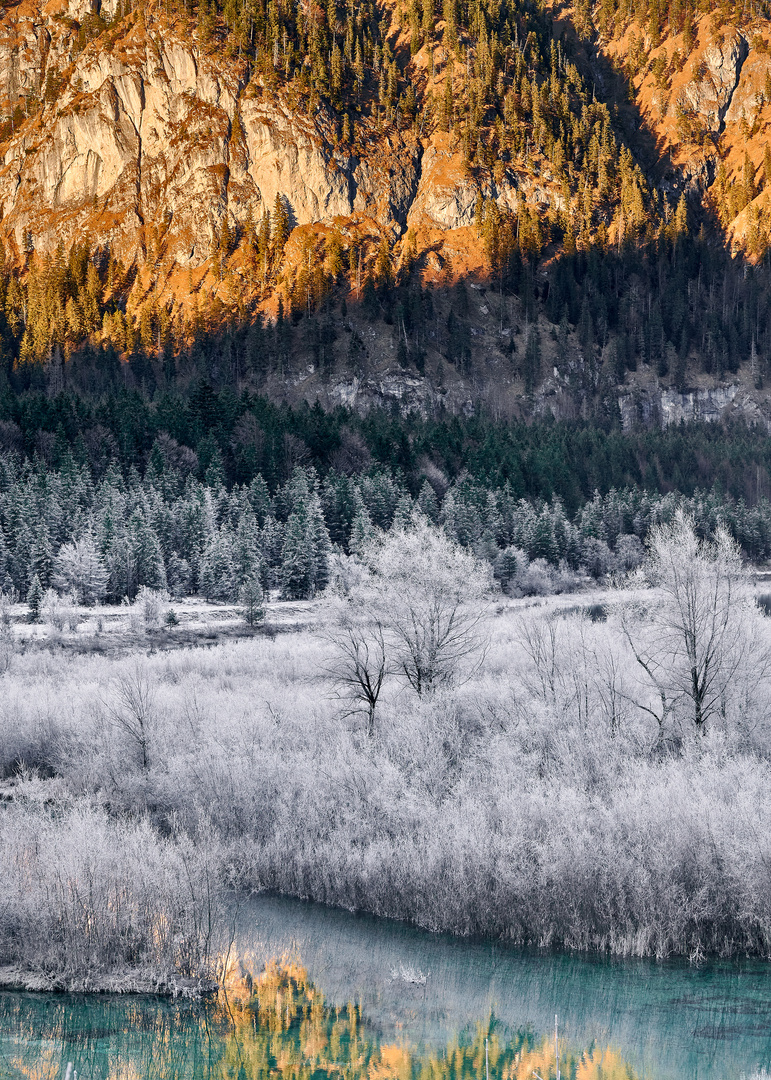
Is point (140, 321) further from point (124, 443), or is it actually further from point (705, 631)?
point (705, 631)

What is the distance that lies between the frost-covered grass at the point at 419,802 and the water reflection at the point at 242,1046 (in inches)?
46.0

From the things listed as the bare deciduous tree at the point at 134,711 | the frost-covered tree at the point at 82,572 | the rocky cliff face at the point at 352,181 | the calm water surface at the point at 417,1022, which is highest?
the rocky cliff face at the point at 352,181

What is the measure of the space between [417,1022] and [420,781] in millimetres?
9939

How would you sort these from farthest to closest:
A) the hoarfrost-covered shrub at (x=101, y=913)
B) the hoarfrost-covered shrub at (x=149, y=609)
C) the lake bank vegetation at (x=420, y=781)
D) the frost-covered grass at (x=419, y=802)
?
1. the hoarfrost-covered shrub at (x=149, y=609)
2. the frost-covered grass at (x=419, y=802)
3. the lake bank vegetation at (x=420, y=781)
4. the hoarfrost-covered shrub at (x=101, y=913)

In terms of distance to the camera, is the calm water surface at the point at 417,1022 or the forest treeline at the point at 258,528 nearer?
the calm water surface at the point at 417,1022

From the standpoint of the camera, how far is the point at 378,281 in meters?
154

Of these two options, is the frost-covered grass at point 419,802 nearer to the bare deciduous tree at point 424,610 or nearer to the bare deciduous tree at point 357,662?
the bare deciduous tree at point 357,662

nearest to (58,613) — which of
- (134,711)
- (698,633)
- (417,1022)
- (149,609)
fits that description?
(149,609)

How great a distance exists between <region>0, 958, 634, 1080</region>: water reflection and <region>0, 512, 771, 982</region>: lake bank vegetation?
1022mm

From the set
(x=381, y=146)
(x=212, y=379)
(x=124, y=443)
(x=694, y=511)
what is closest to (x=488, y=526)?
(x=694, y=511)

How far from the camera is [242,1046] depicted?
14.4 metres

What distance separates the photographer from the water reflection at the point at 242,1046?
13641mm

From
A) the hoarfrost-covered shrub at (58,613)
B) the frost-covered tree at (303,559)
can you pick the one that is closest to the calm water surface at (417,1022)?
the hoarfrost-covered shrub at (58,613)

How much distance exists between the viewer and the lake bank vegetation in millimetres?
17672
